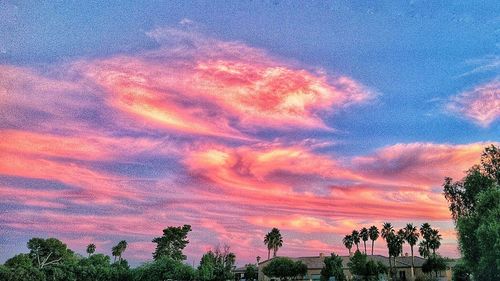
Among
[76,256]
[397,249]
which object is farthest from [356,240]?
[76,256]

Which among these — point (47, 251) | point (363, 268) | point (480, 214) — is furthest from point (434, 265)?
point (47, 251)

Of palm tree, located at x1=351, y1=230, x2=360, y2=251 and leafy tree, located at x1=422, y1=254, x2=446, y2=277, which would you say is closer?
leafy tree, located at x1=422, y1=254, x2=446, y2=277

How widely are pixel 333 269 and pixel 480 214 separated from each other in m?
55.8

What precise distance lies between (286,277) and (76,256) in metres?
62.1

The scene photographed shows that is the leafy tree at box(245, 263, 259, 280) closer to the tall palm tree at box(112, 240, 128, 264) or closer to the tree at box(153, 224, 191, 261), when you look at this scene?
the tree at box(153, 224, 191, 261)

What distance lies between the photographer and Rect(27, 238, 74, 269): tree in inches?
4685

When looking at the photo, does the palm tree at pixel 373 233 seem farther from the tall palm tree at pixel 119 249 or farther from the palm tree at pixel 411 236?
the tall palm tree at pixel 119 249

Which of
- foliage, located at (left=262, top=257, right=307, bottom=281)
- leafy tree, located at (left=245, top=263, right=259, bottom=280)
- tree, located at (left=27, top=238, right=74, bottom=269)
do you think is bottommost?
leafy tree, located at (left=245, top=263, right=259, bottom=280)

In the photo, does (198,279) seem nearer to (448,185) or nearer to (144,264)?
(144,264)

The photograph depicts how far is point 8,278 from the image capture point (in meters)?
76.3

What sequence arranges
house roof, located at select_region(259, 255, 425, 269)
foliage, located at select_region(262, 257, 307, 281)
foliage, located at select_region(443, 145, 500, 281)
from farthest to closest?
1. house roof, located at select_region(259, 255, 425, 269)
2. foliage, located at select_region(262, 257, 307, 281)
3. foliage, located at select_region(443, 145, 500, 281)

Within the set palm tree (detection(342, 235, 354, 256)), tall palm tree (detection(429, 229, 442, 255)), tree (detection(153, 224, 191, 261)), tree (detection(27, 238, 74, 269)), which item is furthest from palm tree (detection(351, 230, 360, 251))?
tree (detection(27, 238, 74, 269))

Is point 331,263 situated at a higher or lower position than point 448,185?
lower

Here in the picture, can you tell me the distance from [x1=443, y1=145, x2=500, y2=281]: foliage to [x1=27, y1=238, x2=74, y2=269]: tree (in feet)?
338
